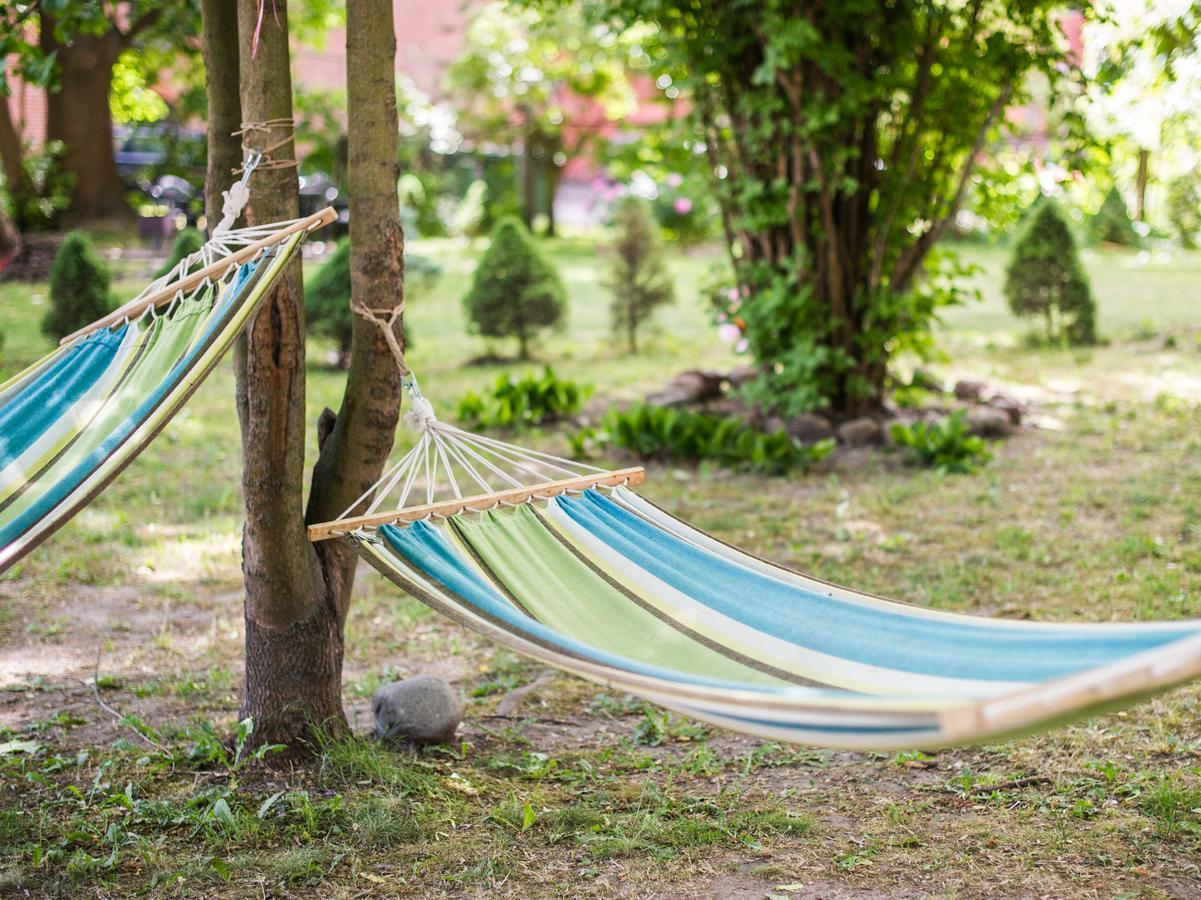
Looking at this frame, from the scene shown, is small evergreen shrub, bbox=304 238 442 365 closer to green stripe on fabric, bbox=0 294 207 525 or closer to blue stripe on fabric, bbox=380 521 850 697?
green stripe on fabric, bbox=0 294 207 525

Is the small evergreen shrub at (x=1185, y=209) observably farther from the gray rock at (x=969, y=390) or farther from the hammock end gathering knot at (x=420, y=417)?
the hammock end gathering knot at (x=420, y=417)

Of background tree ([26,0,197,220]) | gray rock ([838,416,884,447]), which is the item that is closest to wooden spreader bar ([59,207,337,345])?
gray rock ([838,416,884,447])

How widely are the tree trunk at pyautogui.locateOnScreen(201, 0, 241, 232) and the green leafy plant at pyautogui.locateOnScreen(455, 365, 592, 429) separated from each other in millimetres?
2973

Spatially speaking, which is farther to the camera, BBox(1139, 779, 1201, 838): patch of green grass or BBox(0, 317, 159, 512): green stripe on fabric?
BBox(1139, 779, 1201, 838): patch of green grass

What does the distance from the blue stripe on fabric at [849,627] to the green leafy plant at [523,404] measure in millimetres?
3228

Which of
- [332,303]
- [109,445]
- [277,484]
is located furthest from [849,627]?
[332,303]

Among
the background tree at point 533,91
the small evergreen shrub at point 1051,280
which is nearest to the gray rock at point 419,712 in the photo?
the small evergreen shrub at point 1051,280

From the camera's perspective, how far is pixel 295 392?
94.1 inches

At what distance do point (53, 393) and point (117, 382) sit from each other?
0.42 feet

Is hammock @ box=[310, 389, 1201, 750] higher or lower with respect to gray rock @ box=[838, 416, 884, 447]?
higher

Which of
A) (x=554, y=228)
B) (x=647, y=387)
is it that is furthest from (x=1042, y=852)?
(x=554, y=228)

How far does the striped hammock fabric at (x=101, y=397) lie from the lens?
192 centimetres

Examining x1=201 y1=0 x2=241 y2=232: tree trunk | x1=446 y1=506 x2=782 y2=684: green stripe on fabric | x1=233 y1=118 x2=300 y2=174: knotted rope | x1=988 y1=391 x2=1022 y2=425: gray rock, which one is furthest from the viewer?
x1=988 y1=391 x2=1022 y2=425: gray rock

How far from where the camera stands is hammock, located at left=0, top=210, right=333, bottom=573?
6.36 feet
